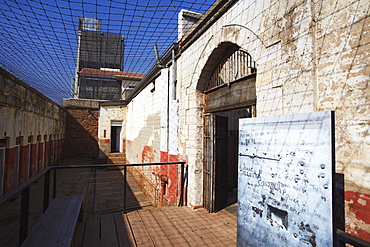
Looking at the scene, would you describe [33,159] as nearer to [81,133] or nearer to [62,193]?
[62,193]

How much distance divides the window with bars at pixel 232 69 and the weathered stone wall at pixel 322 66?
31cm

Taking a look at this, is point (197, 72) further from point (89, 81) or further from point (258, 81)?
point (89, 81)

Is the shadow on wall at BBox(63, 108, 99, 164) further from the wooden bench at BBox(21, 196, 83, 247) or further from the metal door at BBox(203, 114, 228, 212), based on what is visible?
the wooden bench at BBox(21, 196, 83, 247)

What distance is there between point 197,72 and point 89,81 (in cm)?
1788

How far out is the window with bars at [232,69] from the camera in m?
3.22

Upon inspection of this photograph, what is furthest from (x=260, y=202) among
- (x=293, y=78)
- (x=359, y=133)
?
(x=293, y=78)

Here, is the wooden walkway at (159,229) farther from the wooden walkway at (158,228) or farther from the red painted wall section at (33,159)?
the red painted wall section at (33,159)

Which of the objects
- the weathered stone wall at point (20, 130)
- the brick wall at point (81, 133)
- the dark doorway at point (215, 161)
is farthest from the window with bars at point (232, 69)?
the brick wall at point (81, 133)

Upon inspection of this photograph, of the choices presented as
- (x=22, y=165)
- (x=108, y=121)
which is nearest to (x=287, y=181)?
(x=22, y=165)

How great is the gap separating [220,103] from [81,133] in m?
14.5

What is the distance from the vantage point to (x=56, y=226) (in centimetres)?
233

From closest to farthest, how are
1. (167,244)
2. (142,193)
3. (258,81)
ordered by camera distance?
(258,81)
(167,244)
(142,193)

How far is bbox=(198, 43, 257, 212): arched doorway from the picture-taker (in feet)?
10.9

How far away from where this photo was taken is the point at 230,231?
327 cm
